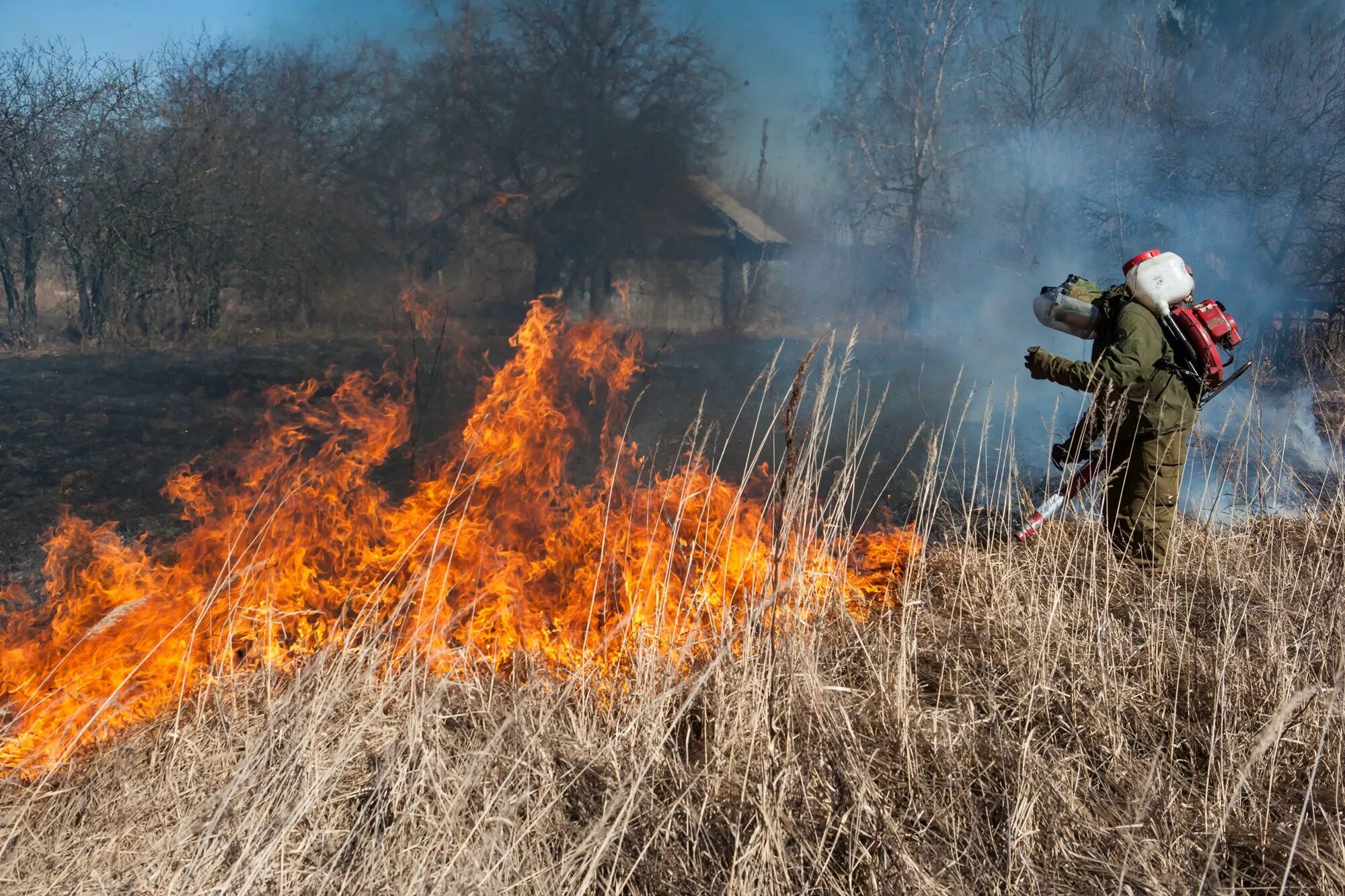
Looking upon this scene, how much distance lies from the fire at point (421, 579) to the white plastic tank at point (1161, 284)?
184 cm

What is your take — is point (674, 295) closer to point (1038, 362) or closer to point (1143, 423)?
point (1038, 362)

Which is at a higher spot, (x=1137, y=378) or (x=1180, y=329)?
(x=1180, y=329)

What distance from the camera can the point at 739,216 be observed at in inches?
909

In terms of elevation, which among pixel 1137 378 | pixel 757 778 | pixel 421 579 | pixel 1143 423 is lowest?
pixel 757 778

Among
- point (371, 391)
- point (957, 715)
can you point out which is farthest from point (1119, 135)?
point (957, 715)

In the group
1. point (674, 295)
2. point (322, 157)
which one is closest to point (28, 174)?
point (322, 157)

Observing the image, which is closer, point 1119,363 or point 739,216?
point 1119,363

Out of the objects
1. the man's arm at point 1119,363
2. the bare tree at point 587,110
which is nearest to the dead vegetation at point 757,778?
the man's arm at point 1119,363

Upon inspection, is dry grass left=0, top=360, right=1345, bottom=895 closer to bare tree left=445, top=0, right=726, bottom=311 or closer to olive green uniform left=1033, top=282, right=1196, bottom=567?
olive green uniform left=1033, top=282, right=1196, bottom=567

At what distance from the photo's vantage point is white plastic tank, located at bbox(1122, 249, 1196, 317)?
4141 millimetres

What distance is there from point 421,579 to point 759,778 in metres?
1.69

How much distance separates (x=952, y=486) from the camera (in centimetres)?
843

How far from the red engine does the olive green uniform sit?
0.13m

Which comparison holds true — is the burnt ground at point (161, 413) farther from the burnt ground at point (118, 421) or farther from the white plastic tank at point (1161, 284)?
the white plastic tank at point (1161, 284)
